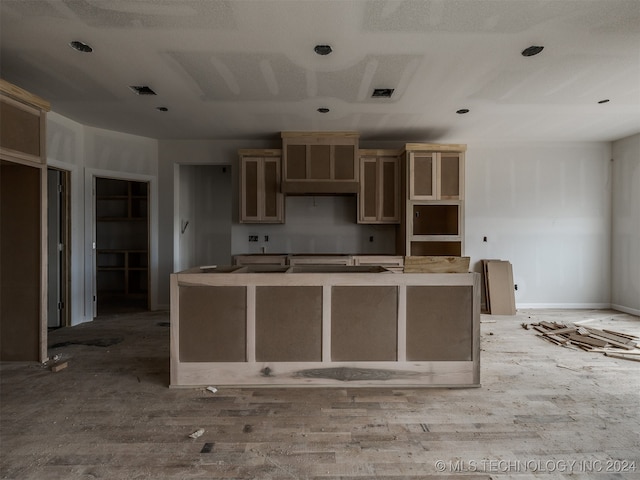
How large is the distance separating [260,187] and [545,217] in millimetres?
4709

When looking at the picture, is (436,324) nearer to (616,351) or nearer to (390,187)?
(616,351)

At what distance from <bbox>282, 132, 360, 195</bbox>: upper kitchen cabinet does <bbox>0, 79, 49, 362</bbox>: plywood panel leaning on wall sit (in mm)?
2778

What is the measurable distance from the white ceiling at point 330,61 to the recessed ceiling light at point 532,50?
0.17 ft

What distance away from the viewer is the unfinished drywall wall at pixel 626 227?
4.99 meters

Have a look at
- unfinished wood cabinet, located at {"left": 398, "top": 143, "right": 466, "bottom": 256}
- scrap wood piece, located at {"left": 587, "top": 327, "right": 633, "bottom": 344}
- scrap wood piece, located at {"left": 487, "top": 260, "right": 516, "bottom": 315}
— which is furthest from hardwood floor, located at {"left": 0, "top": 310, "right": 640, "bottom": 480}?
unfinished wood cabinet, located at {"left": 398, "top": 143, "right": 466, "bottom": 256}

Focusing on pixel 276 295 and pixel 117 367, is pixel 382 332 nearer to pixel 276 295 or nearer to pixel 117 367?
pixel 276 295

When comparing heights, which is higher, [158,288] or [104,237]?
[104,237]

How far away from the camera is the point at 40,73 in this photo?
3072mm

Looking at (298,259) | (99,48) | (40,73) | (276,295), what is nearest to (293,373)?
(276,295)

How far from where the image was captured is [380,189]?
5.04 metres

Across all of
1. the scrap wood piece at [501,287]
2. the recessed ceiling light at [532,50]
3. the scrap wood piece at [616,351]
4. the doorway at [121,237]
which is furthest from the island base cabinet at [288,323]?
the doorway at [121,237]

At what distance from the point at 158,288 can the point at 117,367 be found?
2.53 metres

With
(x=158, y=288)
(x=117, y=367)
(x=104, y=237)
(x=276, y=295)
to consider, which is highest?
(x=104, y=237)

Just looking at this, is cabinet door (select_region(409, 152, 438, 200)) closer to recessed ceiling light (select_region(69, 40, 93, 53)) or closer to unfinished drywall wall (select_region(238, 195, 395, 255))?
unfinished drywall wall (select_region(238, 195, 395, 255))
